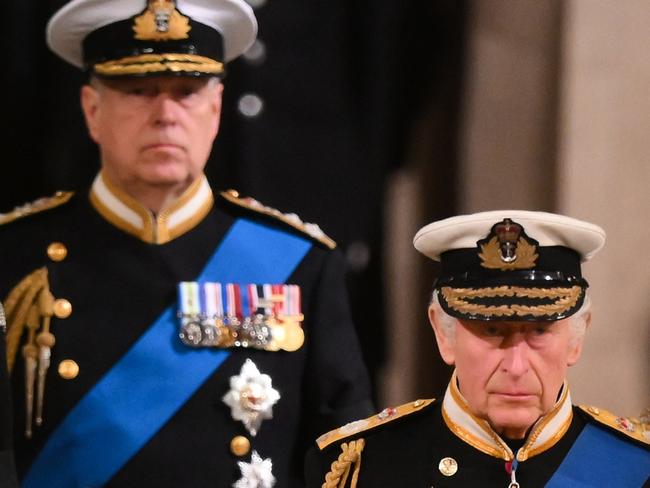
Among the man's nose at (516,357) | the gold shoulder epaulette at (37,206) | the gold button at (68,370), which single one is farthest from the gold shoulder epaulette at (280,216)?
the man's nose at (516,357)

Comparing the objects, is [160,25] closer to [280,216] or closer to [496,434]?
[280,216]

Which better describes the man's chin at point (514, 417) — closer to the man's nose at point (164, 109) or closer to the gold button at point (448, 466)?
the gold button at point (448, 466)

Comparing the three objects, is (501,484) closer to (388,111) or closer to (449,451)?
(449,451)

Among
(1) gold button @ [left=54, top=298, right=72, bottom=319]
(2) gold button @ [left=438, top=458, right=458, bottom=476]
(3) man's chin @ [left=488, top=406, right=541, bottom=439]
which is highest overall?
(1) gold button @ [left=54, top=298, right=72, bottom=319]

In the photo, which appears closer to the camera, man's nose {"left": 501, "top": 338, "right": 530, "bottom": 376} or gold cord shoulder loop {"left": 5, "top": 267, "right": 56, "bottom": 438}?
man's nose {"left": 501, "top": 338, "right": 530, "bottom": 376}

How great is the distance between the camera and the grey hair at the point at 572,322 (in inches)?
57.3

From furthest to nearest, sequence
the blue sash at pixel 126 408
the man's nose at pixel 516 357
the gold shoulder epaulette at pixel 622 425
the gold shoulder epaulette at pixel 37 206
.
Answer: the gold shoulder epaulette at pixel 37 206, the blue sash at pixel 126 408, the gold shoulder epaulette at pixel 622 425, the man's nose at pixel 516 357

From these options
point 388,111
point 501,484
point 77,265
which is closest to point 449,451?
point 501,484

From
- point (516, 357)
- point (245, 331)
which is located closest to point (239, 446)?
point (245, 331)

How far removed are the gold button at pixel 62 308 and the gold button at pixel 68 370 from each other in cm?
6

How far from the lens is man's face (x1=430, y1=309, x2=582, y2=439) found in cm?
142

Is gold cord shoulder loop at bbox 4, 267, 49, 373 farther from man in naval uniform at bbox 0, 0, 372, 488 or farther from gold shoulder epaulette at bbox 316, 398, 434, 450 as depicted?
gold shoulder epaulette at bbox 316, 398, 434, 450

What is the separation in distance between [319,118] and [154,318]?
0.48 metres

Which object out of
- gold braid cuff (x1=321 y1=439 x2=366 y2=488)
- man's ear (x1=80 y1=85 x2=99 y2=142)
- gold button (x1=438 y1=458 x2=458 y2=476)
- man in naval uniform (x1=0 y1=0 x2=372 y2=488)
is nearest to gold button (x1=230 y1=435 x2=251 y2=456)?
man in naval uniform (x1=0 y1=0 x2=372 y2=488)
